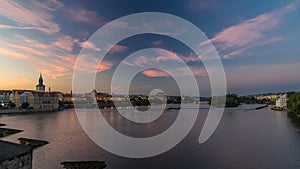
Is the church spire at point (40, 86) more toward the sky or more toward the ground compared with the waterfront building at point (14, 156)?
more toward the sky

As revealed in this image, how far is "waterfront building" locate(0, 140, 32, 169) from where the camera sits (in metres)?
7.18

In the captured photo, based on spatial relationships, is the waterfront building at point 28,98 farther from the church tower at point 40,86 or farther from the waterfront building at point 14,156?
the waterfront building at point 14,156

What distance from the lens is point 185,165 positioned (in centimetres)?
1330

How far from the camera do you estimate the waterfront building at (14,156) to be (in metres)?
7.18

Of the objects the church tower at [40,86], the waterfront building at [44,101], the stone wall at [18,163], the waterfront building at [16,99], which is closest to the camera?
the stone wall at [18,163]

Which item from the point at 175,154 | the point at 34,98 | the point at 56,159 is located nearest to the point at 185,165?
the point at 175,154

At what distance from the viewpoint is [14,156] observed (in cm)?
752

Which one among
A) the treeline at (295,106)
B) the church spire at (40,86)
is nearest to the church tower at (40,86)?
the church spire at (40,86)

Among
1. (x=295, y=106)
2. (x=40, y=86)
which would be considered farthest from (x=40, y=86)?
(x=295, y=106)

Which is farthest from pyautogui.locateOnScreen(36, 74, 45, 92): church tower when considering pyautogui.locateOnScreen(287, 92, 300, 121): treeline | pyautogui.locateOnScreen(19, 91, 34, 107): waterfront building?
pyautogui.locateOnScreen(287, 92, 300, 121): treeline

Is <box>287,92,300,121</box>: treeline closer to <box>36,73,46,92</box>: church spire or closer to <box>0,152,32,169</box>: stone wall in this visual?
<box>0,152,32,169</box>: stone wall

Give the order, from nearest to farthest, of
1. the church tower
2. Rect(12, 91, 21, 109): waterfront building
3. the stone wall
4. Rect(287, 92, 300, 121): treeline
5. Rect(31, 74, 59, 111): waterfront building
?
the stone wall < Rect(287, 92, 300, 121): treeline < Rect(31, 74, 59, 111): waterfront building < Rect(12, 91, 21, 109): waterfront building < the church tower

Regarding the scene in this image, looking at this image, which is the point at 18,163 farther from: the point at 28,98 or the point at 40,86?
the point at 40,86

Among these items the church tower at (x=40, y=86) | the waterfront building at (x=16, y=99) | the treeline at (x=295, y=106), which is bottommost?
the treeline at (x=295, y=106)
